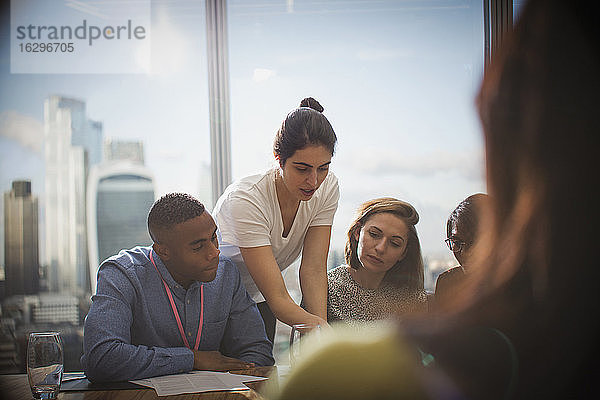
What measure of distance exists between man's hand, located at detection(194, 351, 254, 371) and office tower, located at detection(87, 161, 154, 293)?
6.08ft

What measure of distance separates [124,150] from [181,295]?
66.0 inches

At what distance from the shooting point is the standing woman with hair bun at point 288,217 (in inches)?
81.8

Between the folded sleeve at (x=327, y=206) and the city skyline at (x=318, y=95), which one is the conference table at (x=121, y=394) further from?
the city skyline at (x=318, y=95)

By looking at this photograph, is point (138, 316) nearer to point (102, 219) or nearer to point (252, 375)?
point (252, 375)

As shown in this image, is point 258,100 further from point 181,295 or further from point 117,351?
point 117,351

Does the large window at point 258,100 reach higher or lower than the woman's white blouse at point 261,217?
higher

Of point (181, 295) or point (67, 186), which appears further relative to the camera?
point (67, 186)

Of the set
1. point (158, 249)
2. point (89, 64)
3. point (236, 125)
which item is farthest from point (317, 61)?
point (158, 249)

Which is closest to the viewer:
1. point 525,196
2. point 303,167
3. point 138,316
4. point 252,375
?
point 525,196

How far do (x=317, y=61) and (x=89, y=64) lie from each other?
1250mm

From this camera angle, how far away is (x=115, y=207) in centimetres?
341

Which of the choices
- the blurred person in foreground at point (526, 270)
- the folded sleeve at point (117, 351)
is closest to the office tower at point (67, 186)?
the folded sleeve at point (117, 351)

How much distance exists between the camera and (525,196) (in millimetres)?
471

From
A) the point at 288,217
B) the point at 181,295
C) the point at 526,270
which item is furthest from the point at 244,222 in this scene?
the point at 526,270
